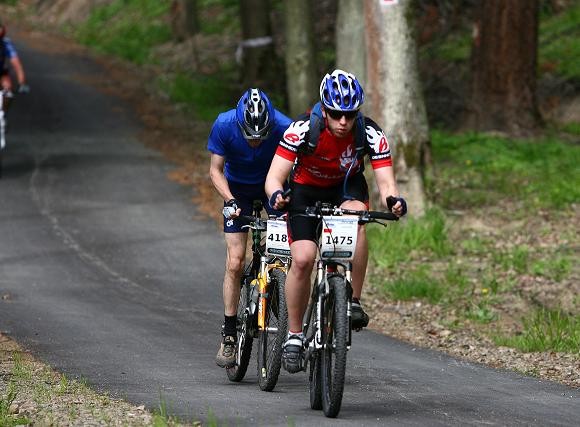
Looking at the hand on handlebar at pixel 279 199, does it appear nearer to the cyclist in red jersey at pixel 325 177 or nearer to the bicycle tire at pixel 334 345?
the cyclist in red jersey at pixel 325 177

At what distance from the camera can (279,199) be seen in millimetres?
7582

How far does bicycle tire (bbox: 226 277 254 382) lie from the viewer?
8820 millimetres

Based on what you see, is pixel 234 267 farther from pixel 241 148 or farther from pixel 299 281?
pixel 299 281

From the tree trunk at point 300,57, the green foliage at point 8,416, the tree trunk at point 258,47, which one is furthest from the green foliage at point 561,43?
the green foliage at point 8,416

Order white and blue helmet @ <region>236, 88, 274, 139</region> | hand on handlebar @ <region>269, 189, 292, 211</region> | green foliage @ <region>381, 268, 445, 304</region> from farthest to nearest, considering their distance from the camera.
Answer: green foliage @ <region>381, 268, 445, 304</region> → white and blue helmet @ <region>236, 88, 274, 139</region> → hand on handlebar @ <region>269, 189, 292, 211</region>

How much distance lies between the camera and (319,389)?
7.64 m

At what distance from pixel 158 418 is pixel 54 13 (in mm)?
45543

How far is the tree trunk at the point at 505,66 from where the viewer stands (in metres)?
→ 19.9

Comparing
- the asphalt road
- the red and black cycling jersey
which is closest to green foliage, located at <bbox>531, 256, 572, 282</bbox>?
the asphalt road

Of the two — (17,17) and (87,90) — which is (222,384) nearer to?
(87,90)

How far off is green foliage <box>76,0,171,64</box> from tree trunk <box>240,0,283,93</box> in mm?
9061

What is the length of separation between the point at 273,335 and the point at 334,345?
1.29 meters

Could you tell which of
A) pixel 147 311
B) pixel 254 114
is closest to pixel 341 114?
pixel 254 114

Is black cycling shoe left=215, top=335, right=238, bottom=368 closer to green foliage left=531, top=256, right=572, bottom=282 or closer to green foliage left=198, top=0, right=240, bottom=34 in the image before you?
green foliage left=531, top=256, right=572, bottom=282
